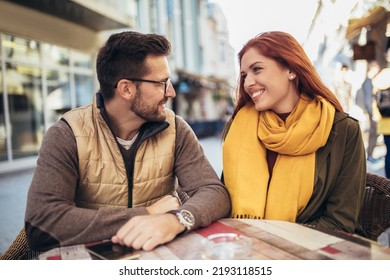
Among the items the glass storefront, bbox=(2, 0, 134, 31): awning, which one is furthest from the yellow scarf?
bbox=(2, 0, 134, 31): awning

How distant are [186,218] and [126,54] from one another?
928mm

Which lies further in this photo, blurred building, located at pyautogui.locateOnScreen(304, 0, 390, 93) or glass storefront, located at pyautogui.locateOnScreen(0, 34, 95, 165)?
glass storefront, located at pyautogui.locateOnScreen(0, 34, 95, 165)

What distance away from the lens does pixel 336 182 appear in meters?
1.63

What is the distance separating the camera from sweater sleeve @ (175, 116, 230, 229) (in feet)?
4.68

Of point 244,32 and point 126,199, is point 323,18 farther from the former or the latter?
point 126,199

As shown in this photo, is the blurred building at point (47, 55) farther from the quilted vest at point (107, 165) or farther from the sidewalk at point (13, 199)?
the quilted vest at point (107, 165)

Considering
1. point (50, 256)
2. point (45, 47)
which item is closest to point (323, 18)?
point (50, 256)

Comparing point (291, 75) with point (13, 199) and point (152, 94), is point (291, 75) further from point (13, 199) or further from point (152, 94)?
point (13, 199)

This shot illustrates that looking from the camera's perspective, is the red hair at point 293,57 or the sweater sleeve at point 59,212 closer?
the sweater sleeve at point 59,212

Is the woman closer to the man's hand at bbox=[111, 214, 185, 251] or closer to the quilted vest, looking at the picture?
the quilted vest

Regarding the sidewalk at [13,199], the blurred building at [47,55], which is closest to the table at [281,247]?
the sidewalk at [13,199]

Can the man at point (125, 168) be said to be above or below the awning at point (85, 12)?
below

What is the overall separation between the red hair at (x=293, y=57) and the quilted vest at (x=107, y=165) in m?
0.70

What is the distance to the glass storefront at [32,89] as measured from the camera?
23.7 ft
